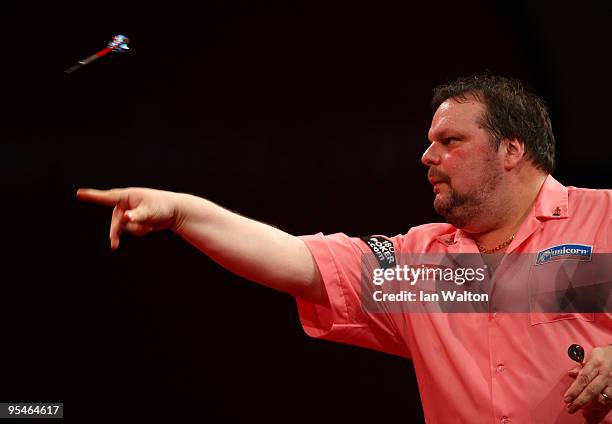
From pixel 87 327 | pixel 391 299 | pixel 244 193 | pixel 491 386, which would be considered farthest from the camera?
pixel 244 193

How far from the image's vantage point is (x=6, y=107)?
2.45 meters

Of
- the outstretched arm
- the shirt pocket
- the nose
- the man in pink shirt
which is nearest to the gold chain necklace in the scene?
the man in pink shirt

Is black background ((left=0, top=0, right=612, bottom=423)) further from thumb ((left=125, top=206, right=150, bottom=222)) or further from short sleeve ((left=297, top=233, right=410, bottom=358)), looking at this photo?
thumb ((left=125, top=206, right=150, bottom=222))

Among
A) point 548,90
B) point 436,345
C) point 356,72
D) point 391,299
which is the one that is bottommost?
point 436,345

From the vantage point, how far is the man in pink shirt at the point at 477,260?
Result: 136 cm

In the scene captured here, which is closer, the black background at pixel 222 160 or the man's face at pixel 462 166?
the man's face at pixel 462 166

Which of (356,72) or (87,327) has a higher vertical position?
(356,72)

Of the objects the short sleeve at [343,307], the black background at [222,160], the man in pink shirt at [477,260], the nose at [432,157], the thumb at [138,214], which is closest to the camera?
the thumb at [138,214]

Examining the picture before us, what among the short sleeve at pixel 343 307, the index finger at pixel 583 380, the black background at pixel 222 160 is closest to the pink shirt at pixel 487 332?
the short sleeve at pixel 343 307

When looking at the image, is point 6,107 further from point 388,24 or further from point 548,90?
point 548,90

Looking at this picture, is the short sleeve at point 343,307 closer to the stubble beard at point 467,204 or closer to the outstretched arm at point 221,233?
the outstretched arm at point 221,233

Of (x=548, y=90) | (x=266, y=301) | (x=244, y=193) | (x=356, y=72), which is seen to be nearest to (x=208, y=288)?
(x=266, y=301)

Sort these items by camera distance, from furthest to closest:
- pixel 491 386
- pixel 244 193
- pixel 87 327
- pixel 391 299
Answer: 1. pixel 244 193
2. pixel 87 327
3. pixel 391 299
4. pixel 491 386

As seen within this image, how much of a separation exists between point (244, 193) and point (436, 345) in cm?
117
